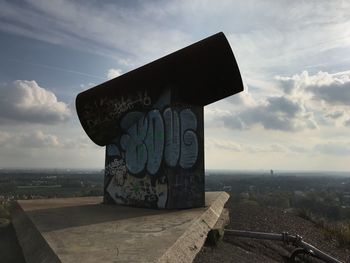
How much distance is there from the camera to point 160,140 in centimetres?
899

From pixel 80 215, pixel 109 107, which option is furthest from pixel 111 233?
pixel 109 107

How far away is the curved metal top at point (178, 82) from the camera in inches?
337

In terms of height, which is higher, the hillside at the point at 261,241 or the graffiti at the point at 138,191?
the graffiti at the point at 138,191

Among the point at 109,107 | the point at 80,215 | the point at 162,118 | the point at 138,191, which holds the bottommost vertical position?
the point at 80,215

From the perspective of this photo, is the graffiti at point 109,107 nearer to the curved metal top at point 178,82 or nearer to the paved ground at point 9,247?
the curved metal top at point 178,82

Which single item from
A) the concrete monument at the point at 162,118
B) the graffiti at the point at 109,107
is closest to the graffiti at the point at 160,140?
the concrete monument at the point at 162,118

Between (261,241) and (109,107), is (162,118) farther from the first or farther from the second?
(261,241)

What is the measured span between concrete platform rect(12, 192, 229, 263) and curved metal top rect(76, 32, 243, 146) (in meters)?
2.50

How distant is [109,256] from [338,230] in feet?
26.6

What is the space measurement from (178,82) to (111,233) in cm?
431

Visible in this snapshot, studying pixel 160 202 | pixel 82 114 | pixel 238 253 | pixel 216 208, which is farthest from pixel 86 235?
pixel 82 114

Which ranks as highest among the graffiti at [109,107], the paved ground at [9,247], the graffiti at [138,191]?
the graffiti at [109,107]

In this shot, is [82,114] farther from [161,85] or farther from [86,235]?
[86,235]

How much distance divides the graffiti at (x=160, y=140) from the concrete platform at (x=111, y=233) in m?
1.14
